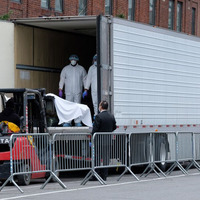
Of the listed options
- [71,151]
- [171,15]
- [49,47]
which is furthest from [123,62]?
[171,15]

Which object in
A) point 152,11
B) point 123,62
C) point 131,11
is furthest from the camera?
point 152,11

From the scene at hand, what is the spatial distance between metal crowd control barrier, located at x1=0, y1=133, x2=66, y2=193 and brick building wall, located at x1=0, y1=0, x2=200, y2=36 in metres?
15.3

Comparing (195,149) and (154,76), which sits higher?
(154,76)

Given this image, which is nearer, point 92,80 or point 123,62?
point 123,62

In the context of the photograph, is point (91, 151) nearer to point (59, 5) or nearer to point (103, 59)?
point (103, 59)

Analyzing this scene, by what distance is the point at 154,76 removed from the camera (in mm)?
18984

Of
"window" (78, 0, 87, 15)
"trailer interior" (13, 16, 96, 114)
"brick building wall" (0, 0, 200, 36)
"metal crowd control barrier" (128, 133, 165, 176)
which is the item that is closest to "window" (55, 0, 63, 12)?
"brick building wall" (0, 0, 200, 36)

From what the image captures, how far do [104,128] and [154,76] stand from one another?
377cm

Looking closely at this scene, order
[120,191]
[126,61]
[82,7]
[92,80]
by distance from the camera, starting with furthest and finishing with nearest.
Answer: [82,7], [92,80], [126,61], [120,191]

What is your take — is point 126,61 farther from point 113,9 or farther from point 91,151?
point 113,9

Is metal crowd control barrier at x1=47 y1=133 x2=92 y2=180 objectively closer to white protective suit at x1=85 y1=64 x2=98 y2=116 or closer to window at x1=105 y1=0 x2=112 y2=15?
white protective suit at x1=85 y1=64 x2=98 y2=116

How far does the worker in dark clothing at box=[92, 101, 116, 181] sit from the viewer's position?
15.1 m

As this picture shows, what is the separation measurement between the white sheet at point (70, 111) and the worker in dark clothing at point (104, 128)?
4.11ft

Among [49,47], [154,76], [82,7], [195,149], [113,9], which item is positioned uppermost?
[113,9]
